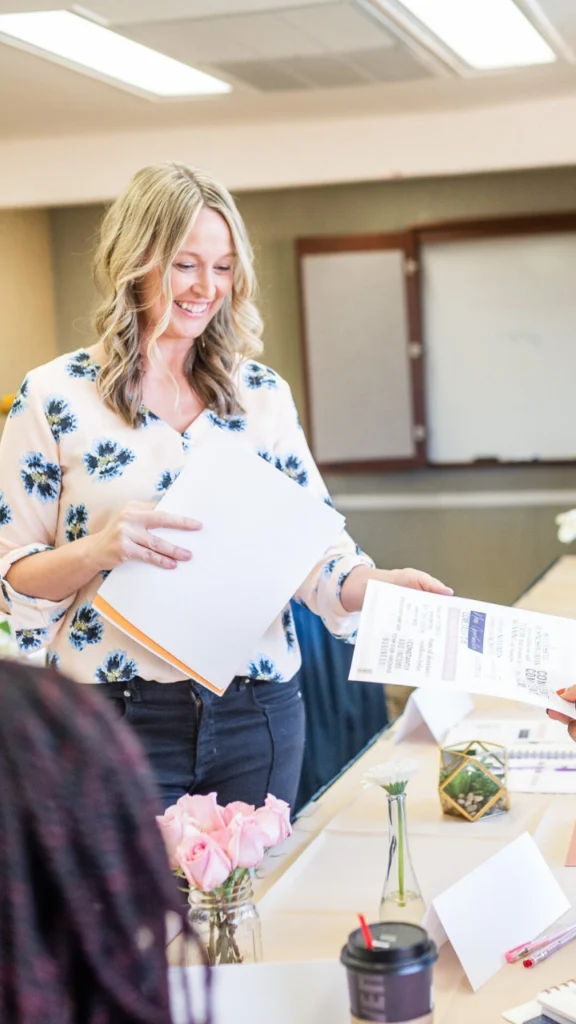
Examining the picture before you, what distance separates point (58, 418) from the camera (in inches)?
69.4

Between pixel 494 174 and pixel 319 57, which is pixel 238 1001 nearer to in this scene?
pixel 319 57

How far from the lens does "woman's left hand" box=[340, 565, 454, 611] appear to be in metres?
1.71

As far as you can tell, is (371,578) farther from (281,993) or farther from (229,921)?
(281,993)

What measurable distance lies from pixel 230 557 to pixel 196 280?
43 centimetres

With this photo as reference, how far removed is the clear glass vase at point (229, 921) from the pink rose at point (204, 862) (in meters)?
0.03

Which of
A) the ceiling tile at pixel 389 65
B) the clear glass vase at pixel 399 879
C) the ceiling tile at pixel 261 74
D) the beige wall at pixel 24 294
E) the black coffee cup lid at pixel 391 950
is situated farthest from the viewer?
the beige wall at pixel 24 294

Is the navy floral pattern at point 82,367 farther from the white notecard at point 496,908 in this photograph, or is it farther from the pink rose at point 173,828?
the white notecard at point 496,908

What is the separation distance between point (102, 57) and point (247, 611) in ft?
9.88

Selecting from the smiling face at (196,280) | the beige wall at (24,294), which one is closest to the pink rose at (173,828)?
the smiling face at (196,280)

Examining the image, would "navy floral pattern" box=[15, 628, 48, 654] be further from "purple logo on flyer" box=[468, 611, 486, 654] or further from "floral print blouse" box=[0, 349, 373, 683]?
"purple logo on flyer" box=[468, 611, 486, 654]

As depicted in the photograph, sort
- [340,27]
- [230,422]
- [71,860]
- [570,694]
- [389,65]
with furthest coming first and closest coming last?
[389,65]
[340,27]
[230,422]
[570,694]
[71,860]

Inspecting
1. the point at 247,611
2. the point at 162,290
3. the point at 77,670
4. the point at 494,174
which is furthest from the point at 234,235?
A: the point at 494,174

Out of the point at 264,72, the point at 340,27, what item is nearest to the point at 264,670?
the point at 340,27

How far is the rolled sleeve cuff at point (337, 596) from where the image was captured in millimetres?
1797
